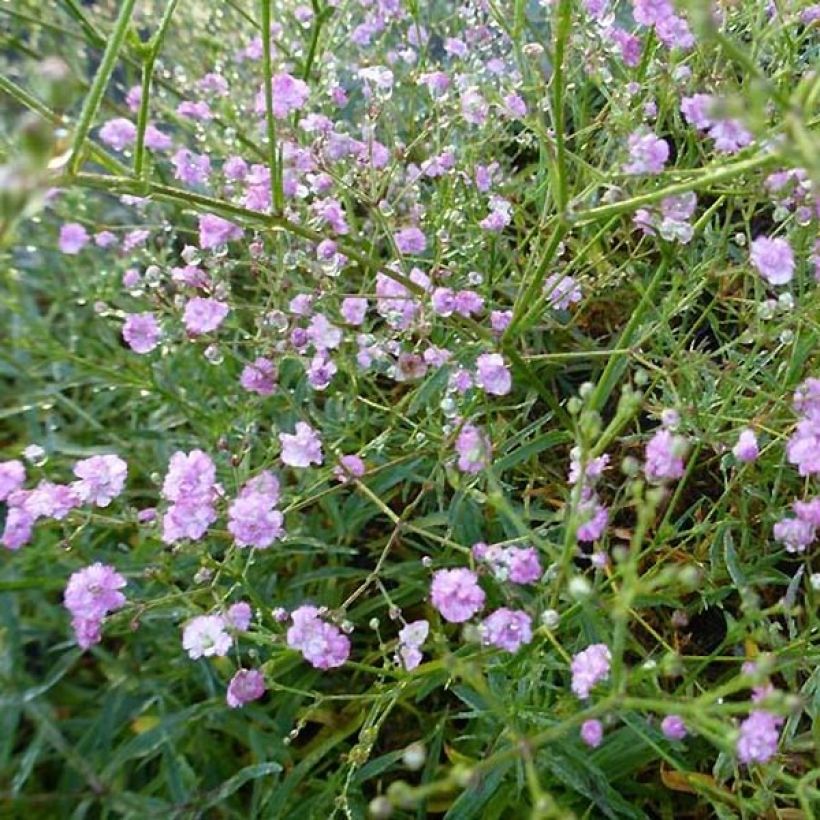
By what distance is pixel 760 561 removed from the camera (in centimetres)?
129

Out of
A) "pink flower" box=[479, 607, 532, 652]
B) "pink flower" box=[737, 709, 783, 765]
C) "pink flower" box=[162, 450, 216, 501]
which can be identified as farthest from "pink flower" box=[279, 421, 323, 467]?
"pink flower" box=[737, 709, 783, 765]

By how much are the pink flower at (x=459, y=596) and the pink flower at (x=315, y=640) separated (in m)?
0.11

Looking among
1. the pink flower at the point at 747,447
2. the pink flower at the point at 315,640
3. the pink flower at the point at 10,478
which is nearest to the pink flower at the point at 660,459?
the pink flower at the point at 747,447

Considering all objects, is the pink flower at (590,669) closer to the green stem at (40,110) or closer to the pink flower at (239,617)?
the pink flower at (239,617)

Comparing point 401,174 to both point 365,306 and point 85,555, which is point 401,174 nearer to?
point 365,306

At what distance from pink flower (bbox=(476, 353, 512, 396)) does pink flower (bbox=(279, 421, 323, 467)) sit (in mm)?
192

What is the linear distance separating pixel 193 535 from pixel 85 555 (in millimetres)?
453

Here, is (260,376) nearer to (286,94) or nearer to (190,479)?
(190,479)

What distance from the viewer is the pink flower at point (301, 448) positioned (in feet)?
4.00

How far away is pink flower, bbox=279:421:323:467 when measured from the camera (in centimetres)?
122

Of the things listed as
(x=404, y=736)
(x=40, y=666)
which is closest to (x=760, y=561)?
(x=404, y=736)

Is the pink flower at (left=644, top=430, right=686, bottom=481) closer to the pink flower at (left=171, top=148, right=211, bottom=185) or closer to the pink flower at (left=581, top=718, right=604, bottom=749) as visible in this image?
the pink flower at (left=581, top=718, right=604, bottom=749)

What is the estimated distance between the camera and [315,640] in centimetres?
110

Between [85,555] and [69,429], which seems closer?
[85,555]
